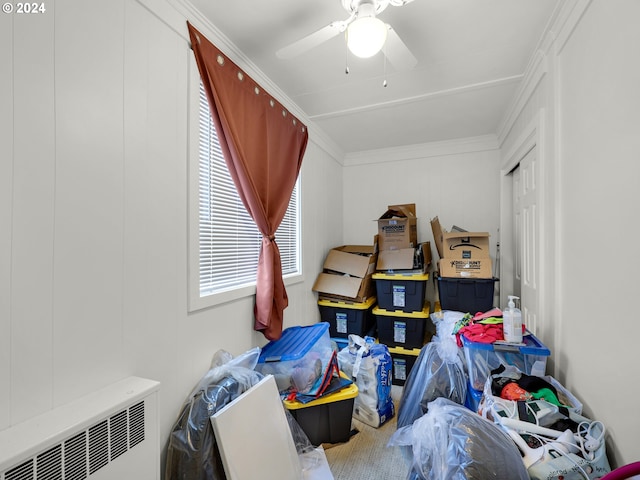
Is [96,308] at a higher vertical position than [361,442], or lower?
higher

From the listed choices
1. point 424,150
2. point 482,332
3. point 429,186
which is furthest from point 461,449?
point 424,150

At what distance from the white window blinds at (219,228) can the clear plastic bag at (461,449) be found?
1.27 meters

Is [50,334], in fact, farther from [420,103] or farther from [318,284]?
[420,103]

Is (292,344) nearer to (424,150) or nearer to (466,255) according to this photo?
(466,255)

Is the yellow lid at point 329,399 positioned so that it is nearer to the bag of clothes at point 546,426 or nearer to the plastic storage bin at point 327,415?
the plastic storage bin at point 327,415

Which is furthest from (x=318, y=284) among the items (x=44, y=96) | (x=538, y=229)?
(x=44, y=96)

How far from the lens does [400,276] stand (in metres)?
2.71

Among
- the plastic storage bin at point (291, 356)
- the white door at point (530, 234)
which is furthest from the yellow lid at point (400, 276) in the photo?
the plastic storage bin at point (291, 356)

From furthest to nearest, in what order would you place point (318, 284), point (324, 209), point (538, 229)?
point (324, 209), point (318, 284), point (538, 229)

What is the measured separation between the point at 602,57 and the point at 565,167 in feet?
1.60

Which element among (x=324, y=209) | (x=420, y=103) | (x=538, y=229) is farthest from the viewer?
(x=324, y=209)

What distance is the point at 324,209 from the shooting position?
3.08 m

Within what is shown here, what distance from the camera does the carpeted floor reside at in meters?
1.62

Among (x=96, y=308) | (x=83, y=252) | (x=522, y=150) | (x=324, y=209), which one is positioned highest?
(x=522, y=150)
